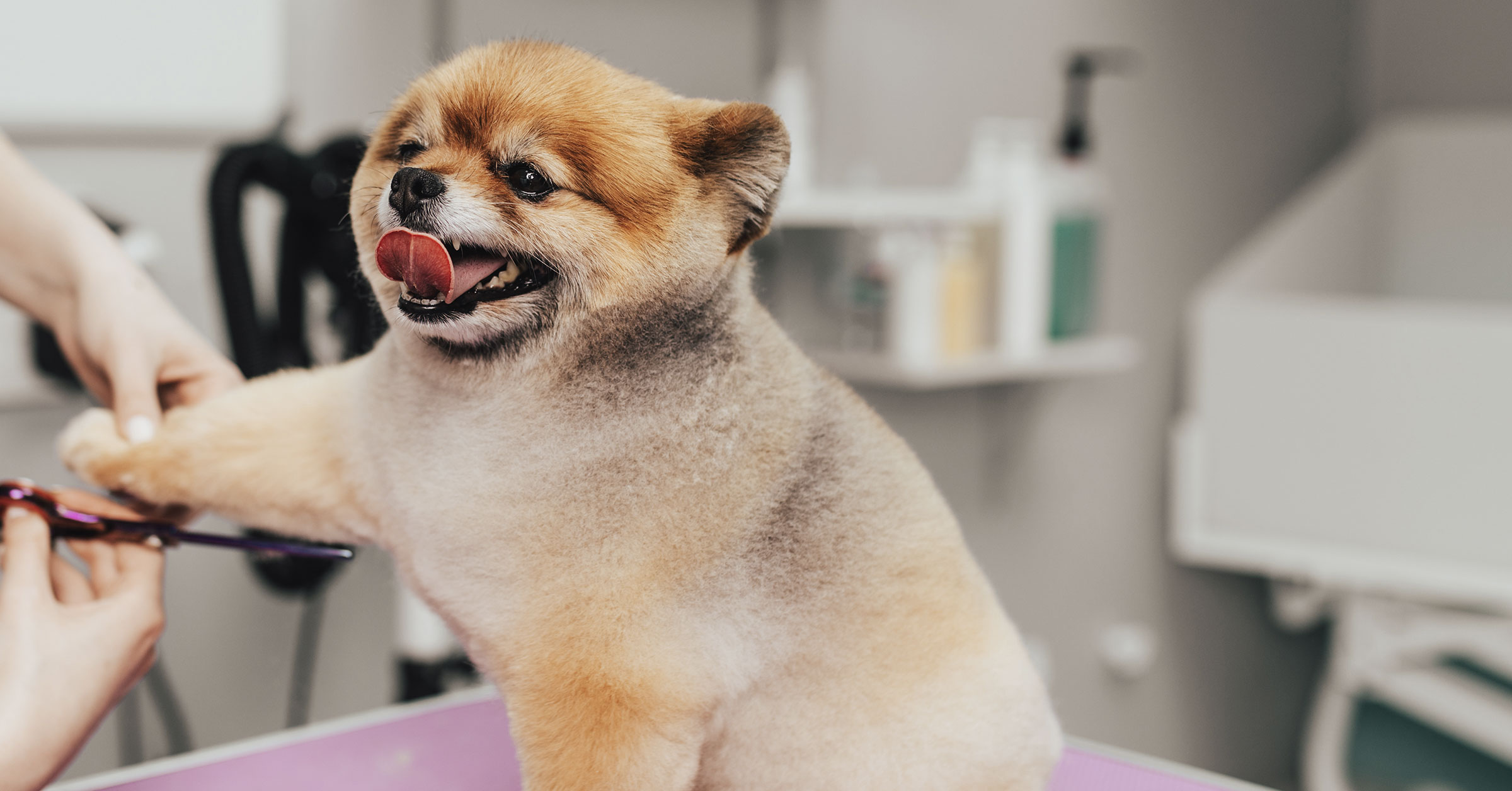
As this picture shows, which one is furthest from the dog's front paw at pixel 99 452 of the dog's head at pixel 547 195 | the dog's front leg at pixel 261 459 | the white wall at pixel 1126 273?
the white wall at pixel 1126 273

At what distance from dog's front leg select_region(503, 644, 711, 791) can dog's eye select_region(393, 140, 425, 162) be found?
0.74 feet

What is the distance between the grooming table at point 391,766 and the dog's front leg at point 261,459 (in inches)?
11.5

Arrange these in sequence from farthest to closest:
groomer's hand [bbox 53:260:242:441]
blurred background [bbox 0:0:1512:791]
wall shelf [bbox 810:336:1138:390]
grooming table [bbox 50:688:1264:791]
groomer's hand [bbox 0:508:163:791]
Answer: wall shelf [bbox 810:336:1138:390]
blurred background [bbox 0:0:1512:791]
grooming table [bbox 50:688:1264:791]
groomer's hand [bbox 53:260:242:441]
groomer's hand [bbox 0:508:163:791]

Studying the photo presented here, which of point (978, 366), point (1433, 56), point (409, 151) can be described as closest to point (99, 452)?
point (409, 151)

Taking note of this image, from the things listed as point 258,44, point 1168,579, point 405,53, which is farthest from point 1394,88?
point 258,44

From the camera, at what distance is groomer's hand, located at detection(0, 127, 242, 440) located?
2.37ft

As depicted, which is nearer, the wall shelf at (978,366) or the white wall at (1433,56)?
the wall shelf at (978,366)

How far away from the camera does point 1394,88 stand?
8.47 ft

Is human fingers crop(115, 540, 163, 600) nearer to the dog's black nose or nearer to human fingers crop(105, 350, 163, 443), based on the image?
human fingers crop(105, 350, 163, 443)

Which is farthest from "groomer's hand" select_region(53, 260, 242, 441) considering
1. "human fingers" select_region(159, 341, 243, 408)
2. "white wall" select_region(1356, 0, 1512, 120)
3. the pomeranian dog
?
"white wall" select_region(1356, 0, 1512, 120)

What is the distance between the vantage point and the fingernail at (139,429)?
0.64m

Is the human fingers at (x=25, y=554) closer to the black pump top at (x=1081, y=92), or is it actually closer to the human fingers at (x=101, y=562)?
the human fingers at (x=101, y=562)

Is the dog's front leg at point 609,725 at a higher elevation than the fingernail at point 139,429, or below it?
→ below

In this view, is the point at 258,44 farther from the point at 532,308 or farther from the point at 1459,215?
the point at 1459,215
